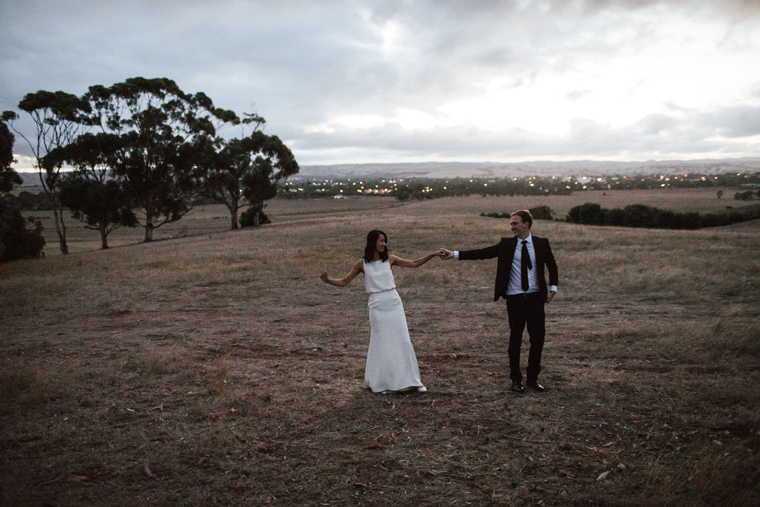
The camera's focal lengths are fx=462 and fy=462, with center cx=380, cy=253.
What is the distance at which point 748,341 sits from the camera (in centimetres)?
788

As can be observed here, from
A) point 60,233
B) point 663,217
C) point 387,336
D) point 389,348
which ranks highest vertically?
point 60,233

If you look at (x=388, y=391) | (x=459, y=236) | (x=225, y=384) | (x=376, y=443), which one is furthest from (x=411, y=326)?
(x=459, y=236)

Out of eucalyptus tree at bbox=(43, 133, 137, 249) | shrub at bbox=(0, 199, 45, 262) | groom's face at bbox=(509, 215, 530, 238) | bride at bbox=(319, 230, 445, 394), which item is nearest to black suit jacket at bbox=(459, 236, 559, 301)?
groom's face at bbox=(509, 215, 530, 238)

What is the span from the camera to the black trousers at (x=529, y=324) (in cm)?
604

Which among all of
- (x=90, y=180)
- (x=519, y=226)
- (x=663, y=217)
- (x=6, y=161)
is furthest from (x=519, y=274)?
(x=663, y=217)

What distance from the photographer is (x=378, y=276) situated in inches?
242

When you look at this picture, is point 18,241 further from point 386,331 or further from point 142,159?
point 386,331

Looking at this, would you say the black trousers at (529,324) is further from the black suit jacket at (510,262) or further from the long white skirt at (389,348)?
the long white skirt at (389,348)

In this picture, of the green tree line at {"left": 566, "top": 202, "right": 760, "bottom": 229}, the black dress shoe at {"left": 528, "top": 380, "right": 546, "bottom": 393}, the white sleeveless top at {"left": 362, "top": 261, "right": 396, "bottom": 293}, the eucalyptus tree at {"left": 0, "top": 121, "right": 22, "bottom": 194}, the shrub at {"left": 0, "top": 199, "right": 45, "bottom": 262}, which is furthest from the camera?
the green tree line at {"left": 566, "top": 202, "right": 760, "bottom": 229}

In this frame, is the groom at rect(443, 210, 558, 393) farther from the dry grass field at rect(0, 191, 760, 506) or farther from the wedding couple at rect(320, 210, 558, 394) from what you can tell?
the dry grass field at rect(0, 191, 760, 506)

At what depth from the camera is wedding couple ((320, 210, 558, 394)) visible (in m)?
6.03

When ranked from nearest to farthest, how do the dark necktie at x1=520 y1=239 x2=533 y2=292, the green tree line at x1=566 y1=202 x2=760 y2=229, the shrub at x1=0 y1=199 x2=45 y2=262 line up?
the dark necktie at x1=520 y1=239 x2=533 y2=292, the shrub at x1=0 y1=199 x2=45 y2=262, the green tree line at x1=566 y1=202 x2=760 y2=229

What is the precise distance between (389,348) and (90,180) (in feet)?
140

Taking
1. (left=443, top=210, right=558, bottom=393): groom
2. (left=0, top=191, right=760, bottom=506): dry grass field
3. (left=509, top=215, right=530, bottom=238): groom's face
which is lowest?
(left=0, top=191, right=760, bottom=506): dry grass field
